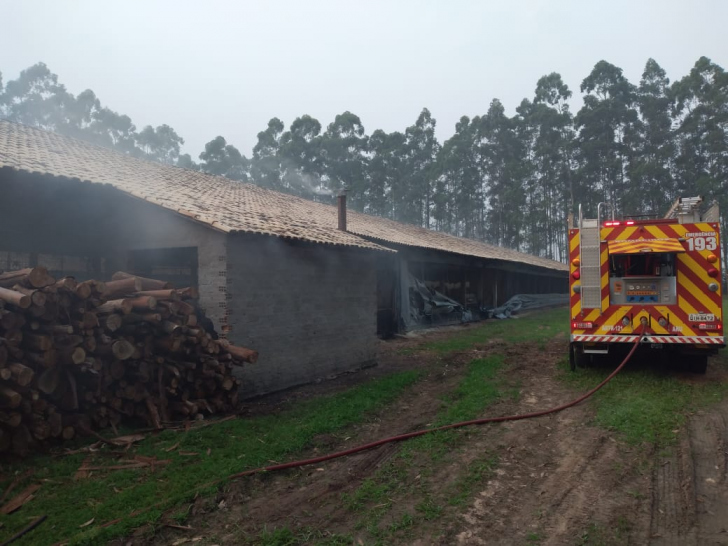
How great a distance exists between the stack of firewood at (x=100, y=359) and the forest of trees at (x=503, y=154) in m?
35.4

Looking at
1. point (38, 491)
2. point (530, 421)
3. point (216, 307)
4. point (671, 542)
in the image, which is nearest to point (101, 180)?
point (216, 307)

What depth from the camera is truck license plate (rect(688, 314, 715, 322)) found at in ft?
23.6

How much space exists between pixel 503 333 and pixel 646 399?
8575 millimetres

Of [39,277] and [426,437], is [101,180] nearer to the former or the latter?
[39,277]

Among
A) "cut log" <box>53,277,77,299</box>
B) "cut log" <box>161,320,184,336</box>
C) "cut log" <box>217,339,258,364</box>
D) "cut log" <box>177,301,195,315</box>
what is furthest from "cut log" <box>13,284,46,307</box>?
"cut log" <box>217,339,258,364</box>

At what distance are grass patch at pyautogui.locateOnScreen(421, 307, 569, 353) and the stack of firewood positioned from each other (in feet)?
22.4

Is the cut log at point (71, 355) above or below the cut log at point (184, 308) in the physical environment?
below

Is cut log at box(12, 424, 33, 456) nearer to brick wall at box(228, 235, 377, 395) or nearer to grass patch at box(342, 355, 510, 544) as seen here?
brick wall at box(228, 235, 377, 395)

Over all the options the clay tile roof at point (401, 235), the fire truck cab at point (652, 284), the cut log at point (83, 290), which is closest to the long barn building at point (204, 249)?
the cut log at point (83, 290)

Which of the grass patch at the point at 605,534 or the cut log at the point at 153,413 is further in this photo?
the cut log at the point at 153,413

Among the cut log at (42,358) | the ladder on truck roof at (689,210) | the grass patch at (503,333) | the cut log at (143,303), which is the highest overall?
the ladder on truck roof at (689,210)

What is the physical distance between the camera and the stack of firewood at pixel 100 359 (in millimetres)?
4770

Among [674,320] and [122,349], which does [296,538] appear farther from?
[674,320]

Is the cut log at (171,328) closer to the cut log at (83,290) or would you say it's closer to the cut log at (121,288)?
the cut log at (121,288)
